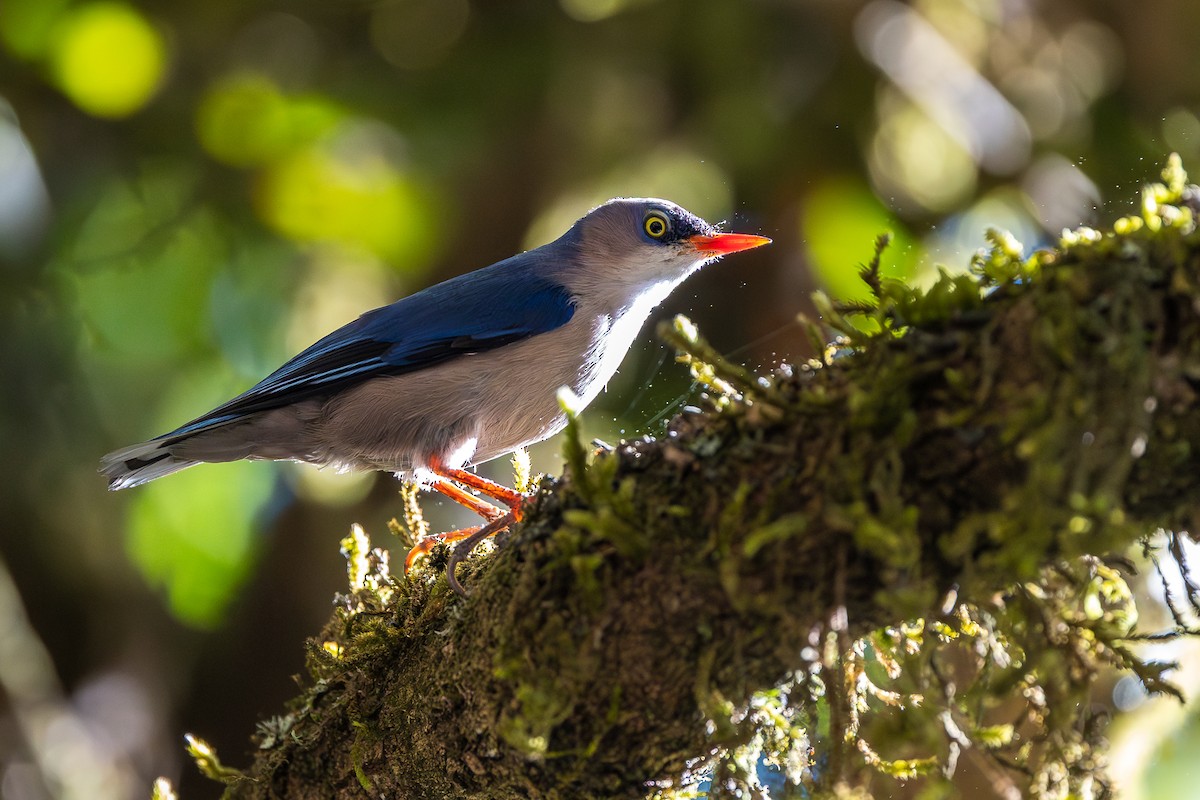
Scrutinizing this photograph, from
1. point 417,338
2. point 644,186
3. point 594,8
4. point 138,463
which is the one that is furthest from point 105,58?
point 644,186

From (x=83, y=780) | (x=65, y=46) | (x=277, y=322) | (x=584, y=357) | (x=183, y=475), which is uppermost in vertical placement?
(x=65, y=46)

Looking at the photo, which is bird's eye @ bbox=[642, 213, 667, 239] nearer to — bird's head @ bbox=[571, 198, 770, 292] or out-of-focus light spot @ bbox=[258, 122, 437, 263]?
bird's head @ bbox=[571, 198, 770, 292]

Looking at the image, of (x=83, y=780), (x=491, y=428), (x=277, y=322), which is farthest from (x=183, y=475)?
(x=491, y=428)

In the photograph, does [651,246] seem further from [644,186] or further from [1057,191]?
[1057,191]

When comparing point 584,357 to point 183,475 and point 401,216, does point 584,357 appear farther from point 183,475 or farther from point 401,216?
point 183,475

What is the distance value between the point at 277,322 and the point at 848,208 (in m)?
3.89

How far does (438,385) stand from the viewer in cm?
465

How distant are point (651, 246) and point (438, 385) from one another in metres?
1.40

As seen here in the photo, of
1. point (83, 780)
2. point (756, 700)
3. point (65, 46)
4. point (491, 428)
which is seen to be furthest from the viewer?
point (65, 46)

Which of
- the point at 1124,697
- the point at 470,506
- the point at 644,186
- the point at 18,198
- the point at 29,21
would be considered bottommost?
the point at 1124,697

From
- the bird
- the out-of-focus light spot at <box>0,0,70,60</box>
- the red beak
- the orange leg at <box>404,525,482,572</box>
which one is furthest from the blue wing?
the out-of-focus light spot at <box>0,0,70,60</box>

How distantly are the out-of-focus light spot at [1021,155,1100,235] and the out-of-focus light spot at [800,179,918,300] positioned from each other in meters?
0.79

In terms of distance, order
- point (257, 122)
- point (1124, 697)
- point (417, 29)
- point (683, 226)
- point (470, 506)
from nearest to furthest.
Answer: point (1124, 697) < point (470, 506) < point (683, 226) < point (257, 122) < point (417, 29)

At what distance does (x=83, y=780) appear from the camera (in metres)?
5.93
